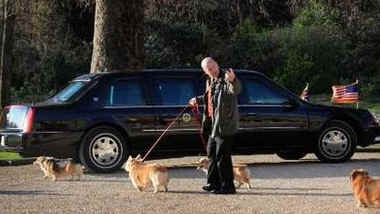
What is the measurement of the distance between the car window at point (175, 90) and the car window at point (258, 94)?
0.94 metres

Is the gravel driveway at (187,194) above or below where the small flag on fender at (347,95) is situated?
below

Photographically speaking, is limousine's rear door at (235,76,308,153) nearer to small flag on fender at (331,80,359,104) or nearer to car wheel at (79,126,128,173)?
car wheel at (79,126,128,173)

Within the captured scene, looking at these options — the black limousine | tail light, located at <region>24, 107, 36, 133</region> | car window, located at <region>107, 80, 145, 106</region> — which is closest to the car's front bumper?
the black limousine

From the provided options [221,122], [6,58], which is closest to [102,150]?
[221,122]

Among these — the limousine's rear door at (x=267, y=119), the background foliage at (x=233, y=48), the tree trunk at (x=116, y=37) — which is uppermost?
the background foliage at (x=233, y=48)

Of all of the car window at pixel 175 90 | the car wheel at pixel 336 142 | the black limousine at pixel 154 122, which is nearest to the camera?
the black limousine at pixel 154 122

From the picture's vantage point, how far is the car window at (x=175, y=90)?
1291 centimetres

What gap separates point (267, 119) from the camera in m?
13.2

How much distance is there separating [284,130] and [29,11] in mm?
11591

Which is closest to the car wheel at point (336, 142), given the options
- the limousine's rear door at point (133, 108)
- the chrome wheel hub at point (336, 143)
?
the chrome wheel hub at point (336, 143)

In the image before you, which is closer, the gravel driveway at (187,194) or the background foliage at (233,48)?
the gravel driveway at (187,194)

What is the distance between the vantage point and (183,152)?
12.8 metres

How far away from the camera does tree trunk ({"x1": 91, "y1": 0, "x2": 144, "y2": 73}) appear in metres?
15.8

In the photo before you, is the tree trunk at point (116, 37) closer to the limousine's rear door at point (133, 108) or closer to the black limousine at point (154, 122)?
the black limousine at point (154, 122)
